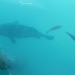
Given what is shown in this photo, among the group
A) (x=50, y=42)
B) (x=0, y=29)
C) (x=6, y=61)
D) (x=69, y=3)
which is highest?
(x=0, y=29)

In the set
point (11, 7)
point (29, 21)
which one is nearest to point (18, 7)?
point (11, 7)

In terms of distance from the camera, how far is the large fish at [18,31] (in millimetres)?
2559

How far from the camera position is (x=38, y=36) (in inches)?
105

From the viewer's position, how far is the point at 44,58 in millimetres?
2693

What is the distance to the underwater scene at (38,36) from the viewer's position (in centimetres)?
248

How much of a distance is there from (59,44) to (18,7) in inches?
35.2

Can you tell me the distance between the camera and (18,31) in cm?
256

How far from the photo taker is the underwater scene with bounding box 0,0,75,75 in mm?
2482

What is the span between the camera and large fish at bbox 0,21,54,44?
256cm

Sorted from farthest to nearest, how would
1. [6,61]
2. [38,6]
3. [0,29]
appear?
[0,29], [38,6], [6,61]

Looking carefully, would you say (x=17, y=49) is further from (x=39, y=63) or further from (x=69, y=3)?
(x=69, y=3)

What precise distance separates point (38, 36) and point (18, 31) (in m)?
0.35

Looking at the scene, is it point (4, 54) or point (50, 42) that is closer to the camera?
point (4, 54)

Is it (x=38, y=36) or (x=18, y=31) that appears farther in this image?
(x=38, y=36)
